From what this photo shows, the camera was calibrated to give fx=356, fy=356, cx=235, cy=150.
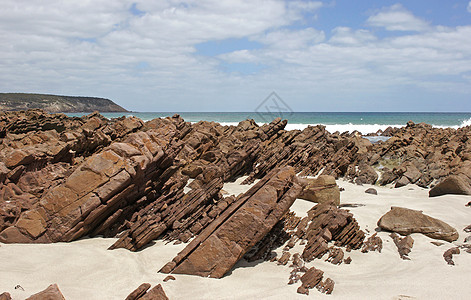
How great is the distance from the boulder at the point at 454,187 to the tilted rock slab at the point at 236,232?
7943 mm

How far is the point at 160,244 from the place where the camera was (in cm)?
952

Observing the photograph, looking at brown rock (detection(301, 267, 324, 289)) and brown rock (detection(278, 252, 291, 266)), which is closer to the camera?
brown rock (detection(301, 267, 324, 289))

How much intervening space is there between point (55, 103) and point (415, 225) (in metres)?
133

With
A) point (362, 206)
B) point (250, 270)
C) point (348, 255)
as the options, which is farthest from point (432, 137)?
point (250, 270)

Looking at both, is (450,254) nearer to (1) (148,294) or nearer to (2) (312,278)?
(2) (312,278)

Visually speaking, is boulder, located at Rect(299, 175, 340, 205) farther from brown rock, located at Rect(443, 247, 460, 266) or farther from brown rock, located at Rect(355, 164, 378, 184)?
brown rock, located at Rect(355, 164, 378, 184)

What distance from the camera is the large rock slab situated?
375 inches

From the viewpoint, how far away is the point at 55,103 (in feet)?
404

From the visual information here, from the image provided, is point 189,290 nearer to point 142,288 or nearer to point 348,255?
point 142,288

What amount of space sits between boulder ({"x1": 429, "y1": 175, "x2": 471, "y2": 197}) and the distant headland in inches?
4026

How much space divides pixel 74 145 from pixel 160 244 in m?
6.25

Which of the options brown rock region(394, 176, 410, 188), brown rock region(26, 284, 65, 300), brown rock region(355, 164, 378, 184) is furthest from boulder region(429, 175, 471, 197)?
brown rock region(26, 284, 65, 300)

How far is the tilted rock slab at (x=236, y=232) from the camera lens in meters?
7.79

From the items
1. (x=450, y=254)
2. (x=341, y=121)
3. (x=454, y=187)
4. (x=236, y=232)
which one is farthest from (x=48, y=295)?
(x=341, y=121)
